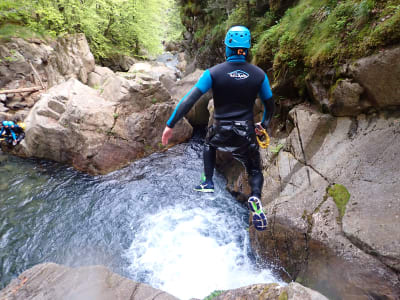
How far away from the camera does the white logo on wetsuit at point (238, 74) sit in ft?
9.05

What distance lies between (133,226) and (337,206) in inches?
194

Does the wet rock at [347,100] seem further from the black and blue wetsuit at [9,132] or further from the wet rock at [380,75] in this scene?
the black and blue wetsuit at [9,132]

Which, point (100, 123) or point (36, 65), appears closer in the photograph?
point (100, 123)

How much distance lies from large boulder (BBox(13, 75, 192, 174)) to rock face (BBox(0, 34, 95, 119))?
3.40m

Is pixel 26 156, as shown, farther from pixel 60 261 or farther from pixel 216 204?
pixel 216 204

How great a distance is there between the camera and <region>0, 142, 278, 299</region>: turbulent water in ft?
16.2

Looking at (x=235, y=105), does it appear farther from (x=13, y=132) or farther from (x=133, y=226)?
(x=13, y=132)

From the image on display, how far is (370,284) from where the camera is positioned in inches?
121

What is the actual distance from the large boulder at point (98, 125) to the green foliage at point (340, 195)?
6.83 m

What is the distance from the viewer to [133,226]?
6.18 meters

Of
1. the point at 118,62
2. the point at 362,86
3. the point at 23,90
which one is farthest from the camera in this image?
the point at 118,62

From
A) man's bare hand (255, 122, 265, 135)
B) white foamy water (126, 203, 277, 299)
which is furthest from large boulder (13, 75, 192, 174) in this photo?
man's bare hand (255, 122, 265, 135)

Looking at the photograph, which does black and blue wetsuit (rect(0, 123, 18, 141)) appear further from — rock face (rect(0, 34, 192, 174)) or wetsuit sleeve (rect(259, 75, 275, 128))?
wetsuit sleeve (rect(259, 75, 275, 128))

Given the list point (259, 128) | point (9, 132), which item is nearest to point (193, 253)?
point (259, 128)
